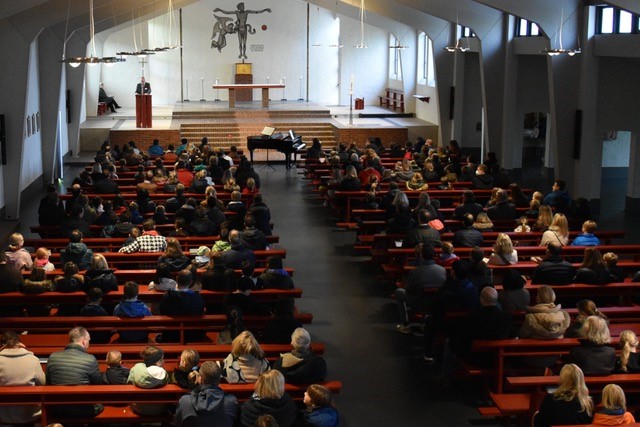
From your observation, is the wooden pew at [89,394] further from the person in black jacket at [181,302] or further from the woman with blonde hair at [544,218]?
the woman with blonde hair at [544,218]

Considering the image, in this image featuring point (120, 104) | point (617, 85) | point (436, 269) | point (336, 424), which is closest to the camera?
point (336, 424)

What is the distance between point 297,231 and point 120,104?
1943cm

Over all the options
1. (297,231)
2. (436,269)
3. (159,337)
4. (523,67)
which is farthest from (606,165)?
(159,337)

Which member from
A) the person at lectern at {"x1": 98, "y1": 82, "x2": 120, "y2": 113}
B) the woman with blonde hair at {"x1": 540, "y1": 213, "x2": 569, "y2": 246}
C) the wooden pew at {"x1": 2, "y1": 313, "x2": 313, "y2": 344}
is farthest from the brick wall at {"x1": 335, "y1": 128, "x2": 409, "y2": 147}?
the wooden pew at {"x1": 2, "y1": 313, "x2": 313, "y2": 344}

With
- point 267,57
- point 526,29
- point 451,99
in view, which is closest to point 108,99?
point 267,57

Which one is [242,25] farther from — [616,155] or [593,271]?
[593,271]

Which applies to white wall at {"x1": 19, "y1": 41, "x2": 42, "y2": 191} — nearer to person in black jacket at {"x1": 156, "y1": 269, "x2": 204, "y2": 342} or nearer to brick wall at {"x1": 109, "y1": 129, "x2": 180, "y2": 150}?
brick wall at {"x1": 109, "y1": 129, "x2": 180, "y2": 150}

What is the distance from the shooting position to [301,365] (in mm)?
7383

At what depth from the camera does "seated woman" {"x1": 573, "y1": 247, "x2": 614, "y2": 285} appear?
9992mm

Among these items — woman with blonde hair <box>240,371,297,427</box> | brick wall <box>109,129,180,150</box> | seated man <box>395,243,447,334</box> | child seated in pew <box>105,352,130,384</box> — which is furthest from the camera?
brick wall <box>109,129,180,150</box>

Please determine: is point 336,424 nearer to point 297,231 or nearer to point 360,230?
point 360,230

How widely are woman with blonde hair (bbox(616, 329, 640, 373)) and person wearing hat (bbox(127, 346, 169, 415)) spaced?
3692 mm

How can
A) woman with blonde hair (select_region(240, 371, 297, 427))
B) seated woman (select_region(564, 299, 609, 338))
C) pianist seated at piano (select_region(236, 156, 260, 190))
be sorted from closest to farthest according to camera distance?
woman with blonde hair (select_region(240, 371, 297, 427)) < seated woman (select_region(564, 299, 609, 338)) < pianist seated at piano (select_region(236, 156, 260, 190))

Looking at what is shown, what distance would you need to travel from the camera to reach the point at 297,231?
16531 mm
